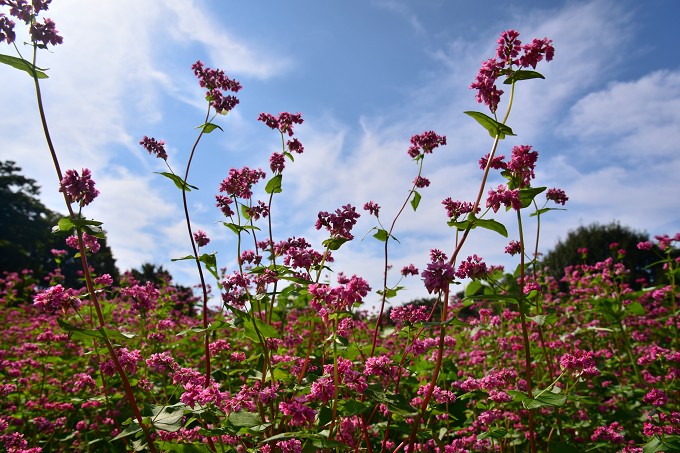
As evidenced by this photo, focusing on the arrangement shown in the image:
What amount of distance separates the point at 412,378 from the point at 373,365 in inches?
108

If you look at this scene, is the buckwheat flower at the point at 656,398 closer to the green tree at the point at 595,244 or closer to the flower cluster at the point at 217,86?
the flower cluster at the point at 217,86

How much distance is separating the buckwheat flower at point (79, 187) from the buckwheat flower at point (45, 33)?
0.97 m

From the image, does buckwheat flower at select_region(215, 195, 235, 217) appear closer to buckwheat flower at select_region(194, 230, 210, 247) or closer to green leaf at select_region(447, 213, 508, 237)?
buckwheat flower at select_region(194, 230, 210, 247)

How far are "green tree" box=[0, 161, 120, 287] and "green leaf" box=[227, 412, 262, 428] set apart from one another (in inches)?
1638

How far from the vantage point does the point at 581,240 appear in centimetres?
3700

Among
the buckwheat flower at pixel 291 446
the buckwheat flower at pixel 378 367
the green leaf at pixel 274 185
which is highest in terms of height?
the green leaf at pixel 274 185

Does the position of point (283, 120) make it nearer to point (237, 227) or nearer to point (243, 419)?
point (237, 227)

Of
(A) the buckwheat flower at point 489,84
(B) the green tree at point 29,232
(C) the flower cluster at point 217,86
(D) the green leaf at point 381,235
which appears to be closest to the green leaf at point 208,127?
(C) the flower cluster at point 217,86

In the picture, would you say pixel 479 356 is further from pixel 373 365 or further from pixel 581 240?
pixel 581 240

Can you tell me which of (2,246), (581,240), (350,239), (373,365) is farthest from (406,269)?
(2,246)

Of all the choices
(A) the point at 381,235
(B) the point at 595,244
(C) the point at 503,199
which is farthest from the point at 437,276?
(B) the point at 595,244

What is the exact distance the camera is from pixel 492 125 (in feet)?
10.4

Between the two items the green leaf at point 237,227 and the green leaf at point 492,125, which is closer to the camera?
the green leaf at point 492,125

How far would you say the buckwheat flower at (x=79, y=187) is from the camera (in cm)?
314
